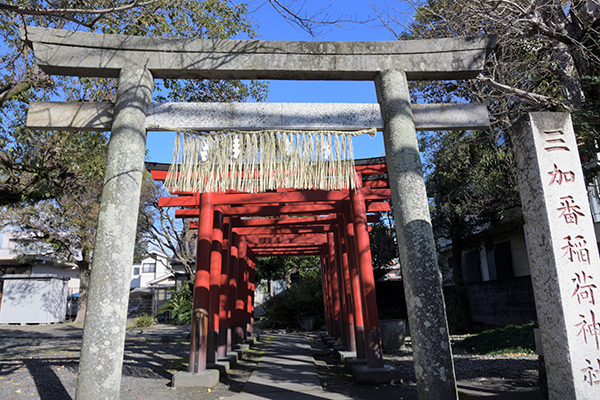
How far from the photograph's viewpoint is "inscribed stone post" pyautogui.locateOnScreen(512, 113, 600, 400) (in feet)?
11.1

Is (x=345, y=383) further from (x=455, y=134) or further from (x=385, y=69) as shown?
(x=455, y=134)

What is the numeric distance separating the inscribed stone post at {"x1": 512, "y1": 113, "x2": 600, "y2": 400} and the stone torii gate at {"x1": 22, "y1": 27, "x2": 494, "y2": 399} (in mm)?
893

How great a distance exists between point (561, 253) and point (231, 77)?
3.75 m

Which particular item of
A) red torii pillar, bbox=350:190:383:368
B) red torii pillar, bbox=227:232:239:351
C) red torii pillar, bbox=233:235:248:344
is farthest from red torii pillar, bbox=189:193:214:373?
red torii pillar, bbox=233:235:248:344

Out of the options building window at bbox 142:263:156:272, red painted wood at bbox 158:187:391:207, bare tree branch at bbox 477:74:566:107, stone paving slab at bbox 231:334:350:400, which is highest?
building window at bbox 142:263:156:272

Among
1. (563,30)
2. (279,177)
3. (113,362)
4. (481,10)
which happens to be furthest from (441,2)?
(113,362)

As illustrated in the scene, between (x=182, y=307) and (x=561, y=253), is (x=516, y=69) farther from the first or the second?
(x=182, y=307)

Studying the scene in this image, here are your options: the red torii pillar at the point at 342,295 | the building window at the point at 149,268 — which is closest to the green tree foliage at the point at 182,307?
the red torii pillar at the point at 342,295

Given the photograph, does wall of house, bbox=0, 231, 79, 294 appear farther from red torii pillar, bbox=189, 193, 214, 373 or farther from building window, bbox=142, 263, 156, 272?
red torii pillar, bbox=189, 193, 214, 373

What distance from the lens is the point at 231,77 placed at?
4.53 meters

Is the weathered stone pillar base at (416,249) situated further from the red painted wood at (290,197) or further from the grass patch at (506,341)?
the grass patch at (506,341)

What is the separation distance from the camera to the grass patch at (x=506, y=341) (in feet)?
28.7

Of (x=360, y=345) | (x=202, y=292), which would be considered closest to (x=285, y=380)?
(x=360, y=345)

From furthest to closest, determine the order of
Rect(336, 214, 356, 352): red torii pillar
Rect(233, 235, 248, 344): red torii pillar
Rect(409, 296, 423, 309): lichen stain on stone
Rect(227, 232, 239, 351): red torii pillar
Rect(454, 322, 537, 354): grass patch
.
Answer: Rect(233, 235, 248, 344): red torii pillar → Rect(227, 232, 239, 351): red torii pillar → Rect(336, 214, 356, 352): red torii pillar → Rect(454, 322, 537, 354): grass patch → Rect(409, 296, 423, 309): lichen stain on stone
